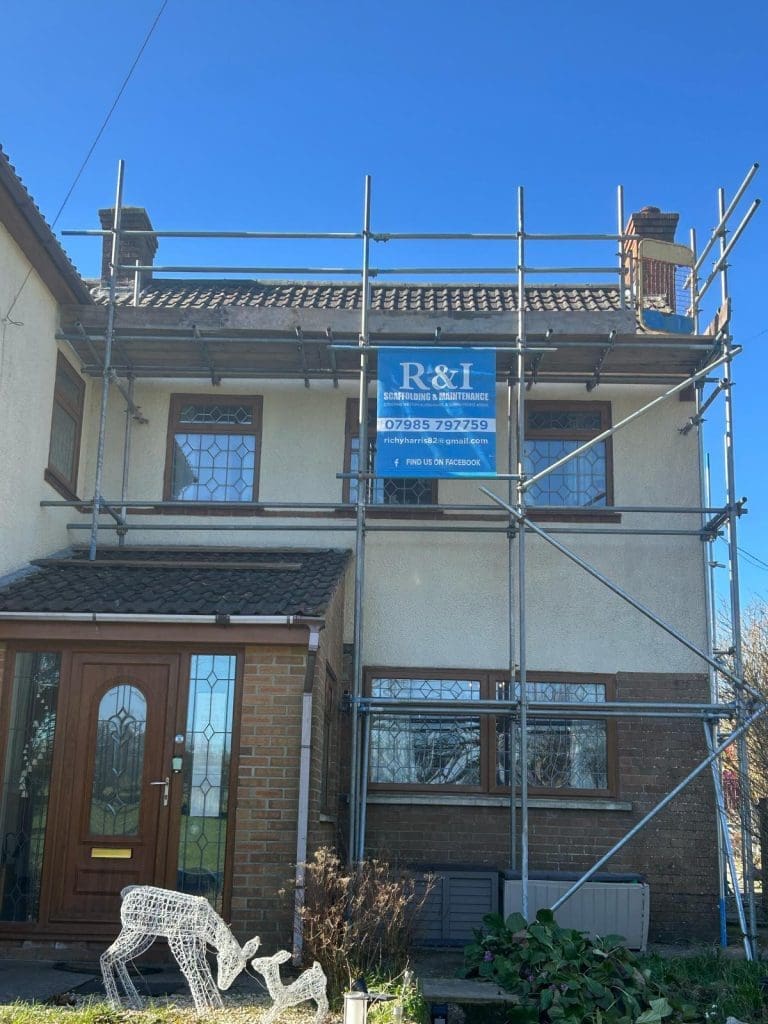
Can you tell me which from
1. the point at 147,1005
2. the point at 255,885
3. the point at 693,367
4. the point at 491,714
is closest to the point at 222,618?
the point at 255,885

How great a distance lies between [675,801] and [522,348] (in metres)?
5.16

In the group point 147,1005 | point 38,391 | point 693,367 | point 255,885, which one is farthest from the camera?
point 693,367

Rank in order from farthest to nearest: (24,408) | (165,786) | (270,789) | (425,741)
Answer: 1. (425,741)
2. (24,408)
3. (165,786)
4. (270,789)

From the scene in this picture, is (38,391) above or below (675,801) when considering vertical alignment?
above

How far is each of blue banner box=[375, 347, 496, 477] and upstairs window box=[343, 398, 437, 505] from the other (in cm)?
159

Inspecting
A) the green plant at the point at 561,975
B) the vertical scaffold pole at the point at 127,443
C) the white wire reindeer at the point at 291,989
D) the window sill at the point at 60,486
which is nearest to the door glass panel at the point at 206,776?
the green plant at the point at 561,975

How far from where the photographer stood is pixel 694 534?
41.1ft

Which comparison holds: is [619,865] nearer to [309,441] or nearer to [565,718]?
[565,718]

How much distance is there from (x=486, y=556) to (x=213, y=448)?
354 centimetres

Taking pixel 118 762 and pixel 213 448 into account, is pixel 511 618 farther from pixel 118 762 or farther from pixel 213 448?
pixel 118 762

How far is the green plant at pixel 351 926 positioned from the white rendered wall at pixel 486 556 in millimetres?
4328

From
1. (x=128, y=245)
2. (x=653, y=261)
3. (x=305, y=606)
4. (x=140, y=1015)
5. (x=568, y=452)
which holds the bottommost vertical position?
(x=140, y=1015)

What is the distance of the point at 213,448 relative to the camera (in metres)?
13.6

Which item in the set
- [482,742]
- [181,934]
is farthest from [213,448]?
[181,934]
